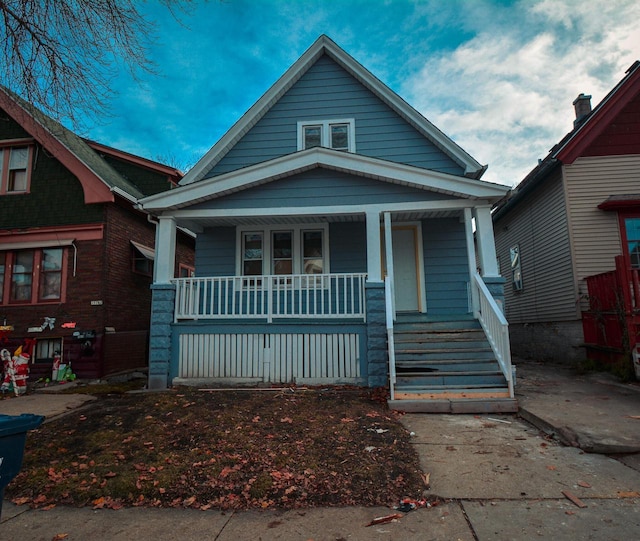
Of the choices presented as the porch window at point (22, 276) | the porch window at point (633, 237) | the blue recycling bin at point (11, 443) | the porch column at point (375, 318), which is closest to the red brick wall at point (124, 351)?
the porch window at point (22, 276)

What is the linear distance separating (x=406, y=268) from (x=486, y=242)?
2319 mm

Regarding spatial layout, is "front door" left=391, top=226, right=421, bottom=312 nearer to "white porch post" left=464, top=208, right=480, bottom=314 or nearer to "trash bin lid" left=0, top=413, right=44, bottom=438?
"white porch post" left=464, top=208, right=480, bottom=314

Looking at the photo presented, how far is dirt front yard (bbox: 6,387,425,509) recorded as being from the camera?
128 inches

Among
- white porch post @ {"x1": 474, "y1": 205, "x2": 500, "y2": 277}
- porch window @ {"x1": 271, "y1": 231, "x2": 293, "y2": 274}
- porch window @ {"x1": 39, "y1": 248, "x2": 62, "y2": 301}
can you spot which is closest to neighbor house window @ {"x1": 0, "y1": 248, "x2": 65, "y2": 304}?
porch window @ {"x1": 39, "y1": 248, "x2": 62, "y2": 301}

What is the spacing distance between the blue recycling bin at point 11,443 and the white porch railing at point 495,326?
5.78 meters

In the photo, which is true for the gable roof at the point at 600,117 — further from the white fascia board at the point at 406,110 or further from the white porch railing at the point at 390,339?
the white porch railing at the point at 390,339

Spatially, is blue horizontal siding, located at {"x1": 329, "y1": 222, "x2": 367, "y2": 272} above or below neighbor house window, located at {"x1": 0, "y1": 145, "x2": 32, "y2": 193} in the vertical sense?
below

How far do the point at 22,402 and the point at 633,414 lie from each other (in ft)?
31.5

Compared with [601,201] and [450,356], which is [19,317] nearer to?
[450,356]

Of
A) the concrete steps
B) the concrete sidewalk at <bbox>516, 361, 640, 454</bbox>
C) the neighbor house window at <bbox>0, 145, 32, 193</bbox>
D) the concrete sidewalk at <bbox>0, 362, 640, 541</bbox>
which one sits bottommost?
the concrete sidewalk at <bbox>0, 362, 640, 541</bbox>

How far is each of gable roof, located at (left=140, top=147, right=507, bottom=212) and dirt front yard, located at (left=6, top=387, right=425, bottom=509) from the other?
4004 millimetres

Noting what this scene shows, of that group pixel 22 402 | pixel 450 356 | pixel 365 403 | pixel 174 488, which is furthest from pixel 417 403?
pixel 22 402

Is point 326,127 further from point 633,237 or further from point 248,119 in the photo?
point 633,237

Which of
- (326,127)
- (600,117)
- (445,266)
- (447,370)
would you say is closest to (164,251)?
(326,127)
